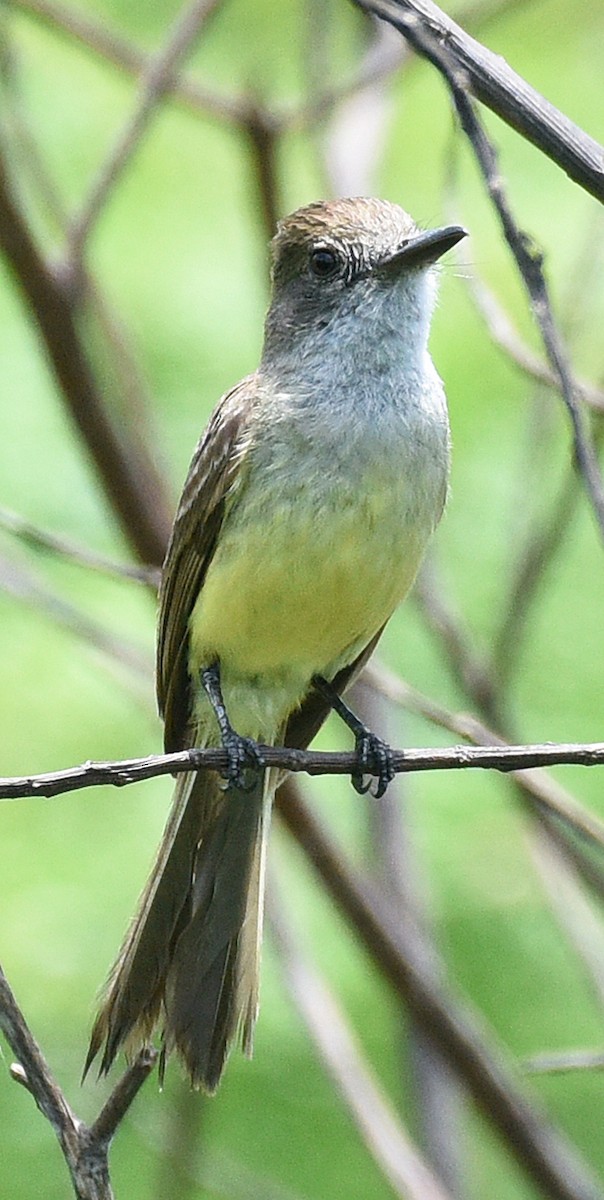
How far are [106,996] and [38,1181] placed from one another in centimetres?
124

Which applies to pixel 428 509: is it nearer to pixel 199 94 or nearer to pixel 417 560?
pixel 417 560

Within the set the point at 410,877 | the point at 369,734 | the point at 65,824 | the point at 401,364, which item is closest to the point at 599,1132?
the point at 410,877

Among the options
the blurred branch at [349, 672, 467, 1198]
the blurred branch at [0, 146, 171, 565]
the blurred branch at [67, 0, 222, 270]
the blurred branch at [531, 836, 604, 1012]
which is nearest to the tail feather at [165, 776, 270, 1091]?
the blurred branch at [349, 672, 467, 1198]

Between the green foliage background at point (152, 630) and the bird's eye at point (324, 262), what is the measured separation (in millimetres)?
281

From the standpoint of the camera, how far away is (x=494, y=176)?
284 centimetres

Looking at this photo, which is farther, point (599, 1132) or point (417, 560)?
point (599, 1132)

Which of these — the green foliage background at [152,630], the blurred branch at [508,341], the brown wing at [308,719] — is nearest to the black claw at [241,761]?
the brown wing at [308,719]

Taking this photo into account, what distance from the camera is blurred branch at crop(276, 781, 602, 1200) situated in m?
4.28

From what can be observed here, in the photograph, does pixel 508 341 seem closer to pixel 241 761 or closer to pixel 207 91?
pixel 241 761

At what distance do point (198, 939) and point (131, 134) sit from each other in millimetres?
1927

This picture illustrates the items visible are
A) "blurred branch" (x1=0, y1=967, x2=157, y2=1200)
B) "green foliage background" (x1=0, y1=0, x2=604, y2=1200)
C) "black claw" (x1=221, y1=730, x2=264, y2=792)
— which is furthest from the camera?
Result: "green foliage background" (x1=0, y1=0, x2=604, y2=1200)

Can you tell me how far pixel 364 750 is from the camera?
443 cm

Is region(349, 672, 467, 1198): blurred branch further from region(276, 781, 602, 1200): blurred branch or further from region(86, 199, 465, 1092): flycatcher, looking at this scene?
region(86, 199, 465, 1092): flycatcher

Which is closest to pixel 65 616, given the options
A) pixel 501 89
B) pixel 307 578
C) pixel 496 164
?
pixel 307 578
